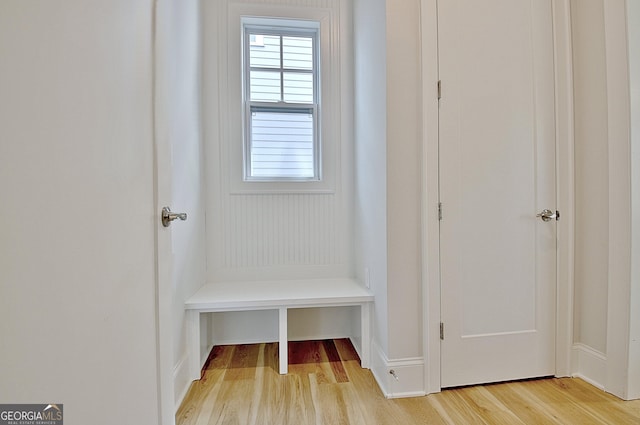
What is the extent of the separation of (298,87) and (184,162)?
3.84 ft

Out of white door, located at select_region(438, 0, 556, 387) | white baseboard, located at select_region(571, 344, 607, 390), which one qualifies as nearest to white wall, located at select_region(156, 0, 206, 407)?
white door, located at select_region(438, 0, 556, 387)

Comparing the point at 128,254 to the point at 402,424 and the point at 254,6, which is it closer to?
the point at 402,424

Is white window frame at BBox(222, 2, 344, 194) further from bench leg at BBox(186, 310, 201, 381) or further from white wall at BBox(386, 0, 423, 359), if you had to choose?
bench leg at BBox(186, 310, 201, 381)

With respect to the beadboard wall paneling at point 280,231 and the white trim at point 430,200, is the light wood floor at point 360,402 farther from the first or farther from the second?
the beadboard wall paneling at point 280,231

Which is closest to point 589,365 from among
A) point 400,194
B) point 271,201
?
point 400,194

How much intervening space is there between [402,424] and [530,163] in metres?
1.61

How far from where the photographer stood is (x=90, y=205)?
660 mm

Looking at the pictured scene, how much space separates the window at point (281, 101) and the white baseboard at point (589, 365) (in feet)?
6.71

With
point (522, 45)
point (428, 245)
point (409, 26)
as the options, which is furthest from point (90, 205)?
point (522, 45)

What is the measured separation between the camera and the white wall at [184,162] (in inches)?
62.5

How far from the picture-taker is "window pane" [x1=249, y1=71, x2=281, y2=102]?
2.40m

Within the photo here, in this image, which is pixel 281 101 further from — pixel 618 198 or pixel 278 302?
pixel 618 198

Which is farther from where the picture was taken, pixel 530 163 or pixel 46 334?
pixel 530 163

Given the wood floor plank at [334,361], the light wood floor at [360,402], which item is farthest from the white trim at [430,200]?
the wood floor plank at [334,361]
